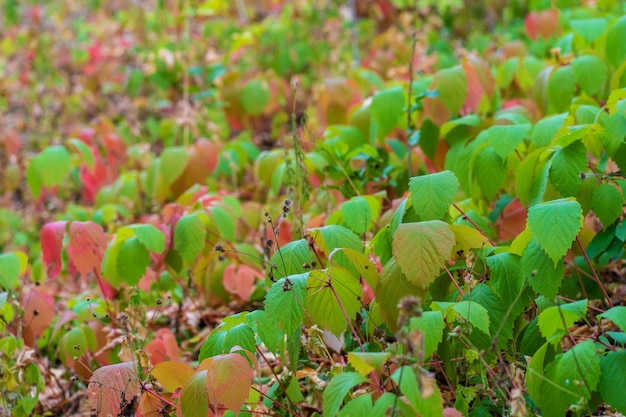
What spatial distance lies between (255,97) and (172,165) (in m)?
1.31

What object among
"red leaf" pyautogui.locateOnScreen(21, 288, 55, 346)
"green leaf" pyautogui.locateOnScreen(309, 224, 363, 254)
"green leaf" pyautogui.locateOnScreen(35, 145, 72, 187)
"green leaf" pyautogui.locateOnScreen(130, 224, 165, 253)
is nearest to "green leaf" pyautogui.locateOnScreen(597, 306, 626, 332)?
"green leaf" pyautogui.locateOnScreen(309, 224, 363, 254)

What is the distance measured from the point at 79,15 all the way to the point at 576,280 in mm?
7949

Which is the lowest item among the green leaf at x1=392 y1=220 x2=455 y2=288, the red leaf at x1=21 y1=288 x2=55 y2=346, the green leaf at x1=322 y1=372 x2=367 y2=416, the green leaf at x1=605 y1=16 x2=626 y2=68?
the red leaf at x1=21 y1=288 x2=55 y2=346

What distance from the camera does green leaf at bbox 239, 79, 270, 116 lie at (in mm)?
4078

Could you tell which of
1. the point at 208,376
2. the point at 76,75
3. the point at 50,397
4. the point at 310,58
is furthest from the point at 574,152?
the point at 76,75

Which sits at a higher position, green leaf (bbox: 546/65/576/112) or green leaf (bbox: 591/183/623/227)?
green leaf (bbox: 546/65/576/112)

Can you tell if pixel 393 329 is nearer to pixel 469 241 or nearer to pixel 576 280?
pixel 469 241

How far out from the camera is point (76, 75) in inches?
264

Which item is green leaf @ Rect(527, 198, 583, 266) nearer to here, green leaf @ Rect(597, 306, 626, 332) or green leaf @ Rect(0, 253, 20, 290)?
green leaf @ Rect(597, 306, 626, 332)

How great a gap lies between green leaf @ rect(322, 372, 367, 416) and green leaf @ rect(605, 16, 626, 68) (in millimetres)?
1604

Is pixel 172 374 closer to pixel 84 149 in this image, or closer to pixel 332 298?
pixel 332 298

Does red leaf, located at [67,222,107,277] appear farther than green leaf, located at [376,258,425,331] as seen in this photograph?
Yes

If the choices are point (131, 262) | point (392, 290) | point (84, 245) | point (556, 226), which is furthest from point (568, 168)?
point (84, 245)

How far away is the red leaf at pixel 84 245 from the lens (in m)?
2.12
